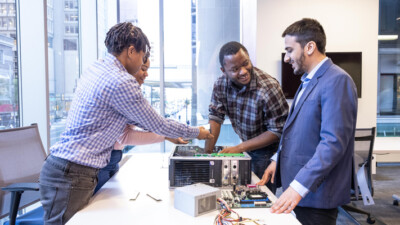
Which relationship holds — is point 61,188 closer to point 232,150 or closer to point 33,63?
point 232,150

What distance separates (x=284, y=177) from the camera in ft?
4.63

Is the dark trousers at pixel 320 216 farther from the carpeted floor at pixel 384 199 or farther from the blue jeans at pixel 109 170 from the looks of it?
the carpeted floor at pixel 384 199

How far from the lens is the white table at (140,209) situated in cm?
112

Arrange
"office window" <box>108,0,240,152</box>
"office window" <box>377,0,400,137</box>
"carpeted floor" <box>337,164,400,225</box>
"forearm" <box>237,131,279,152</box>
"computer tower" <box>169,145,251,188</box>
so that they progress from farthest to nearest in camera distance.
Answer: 1. "office window" <box>377,0,400,137</box>
2. "office window" <box>108,0,240,152</box>
3. "carpeted floor" <box>337,164,400,225</box>
4. "forearm" <box>237,131,279,152</box>
5. "computer tower" <box>169,145,251,188</box>

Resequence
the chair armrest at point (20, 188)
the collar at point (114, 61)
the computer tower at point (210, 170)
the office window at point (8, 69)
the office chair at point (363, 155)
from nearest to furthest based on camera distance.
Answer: the collar at point (114, 61), the computer tower at point (210, 170), the chair armrest at point (20, 188), the office window at point (8, 69), the office chair at point (363, 155)

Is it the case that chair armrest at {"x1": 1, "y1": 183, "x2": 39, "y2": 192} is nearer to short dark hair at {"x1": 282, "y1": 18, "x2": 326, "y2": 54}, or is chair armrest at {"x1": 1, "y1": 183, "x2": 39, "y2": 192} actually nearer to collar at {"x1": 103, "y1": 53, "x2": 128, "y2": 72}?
collar at {"x1": 103, "y1": 53, "x2": 128, "y2": 72}

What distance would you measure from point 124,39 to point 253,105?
0.90 meters

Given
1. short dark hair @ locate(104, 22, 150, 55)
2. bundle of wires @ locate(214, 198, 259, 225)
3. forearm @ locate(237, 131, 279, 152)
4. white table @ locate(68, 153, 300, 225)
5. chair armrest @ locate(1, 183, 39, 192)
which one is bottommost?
chair armrest @ locate(1, 183, 39, 192)

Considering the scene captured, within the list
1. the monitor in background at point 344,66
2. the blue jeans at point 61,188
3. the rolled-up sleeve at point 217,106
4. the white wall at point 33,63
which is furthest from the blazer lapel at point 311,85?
the monitor in background at point 344,66

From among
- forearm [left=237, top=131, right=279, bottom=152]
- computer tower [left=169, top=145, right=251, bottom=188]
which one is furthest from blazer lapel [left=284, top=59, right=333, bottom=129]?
forearm [left=237, top=131, right=279, bottom=152]

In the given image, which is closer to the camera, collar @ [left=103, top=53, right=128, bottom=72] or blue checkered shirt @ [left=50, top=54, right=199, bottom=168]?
blue checkered shirt @ [left=50, top=54, right=199, bottom=168]

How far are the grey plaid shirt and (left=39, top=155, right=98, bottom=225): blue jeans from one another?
1.05 meters

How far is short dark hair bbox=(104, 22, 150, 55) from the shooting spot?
4.37ft

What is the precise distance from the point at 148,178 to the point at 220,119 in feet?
2.10
